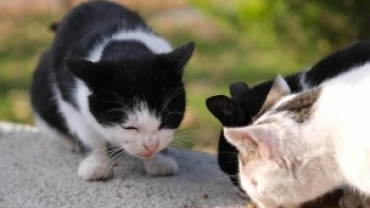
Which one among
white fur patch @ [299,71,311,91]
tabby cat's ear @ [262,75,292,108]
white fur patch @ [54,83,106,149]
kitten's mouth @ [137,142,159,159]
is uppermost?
tabby cat's ear @ [262,75,292,108]

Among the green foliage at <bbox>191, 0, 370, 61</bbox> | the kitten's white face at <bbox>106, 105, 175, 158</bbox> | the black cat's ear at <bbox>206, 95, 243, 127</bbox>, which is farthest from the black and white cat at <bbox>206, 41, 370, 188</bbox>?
the green foliage at <bbox>191, 0, 370, 61</bbox>

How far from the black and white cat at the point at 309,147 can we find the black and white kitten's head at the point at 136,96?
56 centimetres

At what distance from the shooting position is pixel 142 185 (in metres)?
3.42

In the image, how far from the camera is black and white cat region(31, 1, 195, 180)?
307cm

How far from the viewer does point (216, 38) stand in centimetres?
928

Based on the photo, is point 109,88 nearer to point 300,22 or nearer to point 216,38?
point 300,22

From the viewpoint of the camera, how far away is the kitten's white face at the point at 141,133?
3.05 meters

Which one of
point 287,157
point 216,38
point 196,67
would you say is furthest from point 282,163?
point 216,38

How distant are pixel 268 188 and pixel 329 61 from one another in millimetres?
975

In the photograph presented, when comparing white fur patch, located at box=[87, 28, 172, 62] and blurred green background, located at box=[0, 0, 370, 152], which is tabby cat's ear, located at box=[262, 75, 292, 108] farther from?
white fur patch, located at box=[87, 28, 172, 62]

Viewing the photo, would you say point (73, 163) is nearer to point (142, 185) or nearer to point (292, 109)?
point (142, 185)

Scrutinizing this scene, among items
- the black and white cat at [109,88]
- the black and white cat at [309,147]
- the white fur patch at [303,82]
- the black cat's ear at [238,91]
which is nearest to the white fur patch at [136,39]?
the black and white cat at [109,88]

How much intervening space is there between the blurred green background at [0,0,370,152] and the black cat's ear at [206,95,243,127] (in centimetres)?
33

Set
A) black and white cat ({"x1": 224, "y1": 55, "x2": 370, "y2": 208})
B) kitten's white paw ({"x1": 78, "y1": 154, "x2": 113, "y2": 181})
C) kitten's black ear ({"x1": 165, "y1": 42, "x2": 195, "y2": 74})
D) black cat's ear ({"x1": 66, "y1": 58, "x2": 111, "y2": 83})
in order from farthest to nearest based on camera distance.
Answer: kitten's white paw ({"x1": 78, "y1": 154, "x2": 113, "y2": 181}) → kitten's black ear ({"x1": 165, "y1": 42, "x2": 195, "y2": 74}) → black cat's ear ({"x1": 66, "y1": 58, "x2": 111, "y2": 83}) → black and white cat ({"x1": 224, "y1": 55, "x2": 370, "y2": 208})
